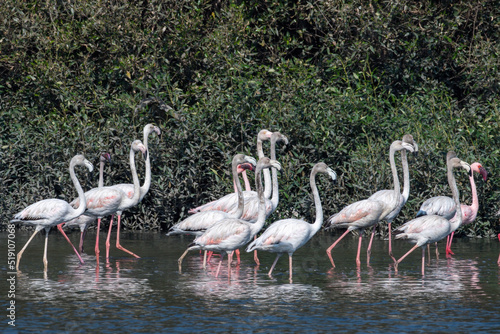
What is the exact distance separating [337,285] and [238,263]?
2.36 metres

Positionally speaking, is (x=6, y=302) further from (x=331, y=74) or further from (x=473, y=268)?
(x=331, y=74)

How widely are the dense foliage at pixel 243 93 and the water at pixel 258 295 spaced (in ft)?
10.0

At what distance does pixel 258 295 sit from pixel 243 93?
7650 mm

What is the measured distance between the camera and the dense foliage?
50.0 feet

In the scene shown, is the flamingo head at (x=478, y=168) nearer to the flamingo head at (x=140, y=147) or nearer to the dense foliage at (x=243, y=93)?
the dense foliage at (x=243, y=93)

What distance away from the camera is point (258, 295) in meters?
8.74

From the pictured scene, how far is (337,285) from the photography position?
31.0ft

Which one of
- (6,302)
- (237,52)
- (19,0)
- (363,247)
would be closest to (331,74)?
(237,52)

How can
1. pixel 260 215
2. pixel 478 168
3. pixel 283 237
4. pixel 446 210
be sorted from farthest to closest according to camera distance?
pixel 478 168 < pixel 446 210 < pixel 260 215 < pixel 283 237

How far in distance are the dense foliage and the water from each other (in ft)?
10.0

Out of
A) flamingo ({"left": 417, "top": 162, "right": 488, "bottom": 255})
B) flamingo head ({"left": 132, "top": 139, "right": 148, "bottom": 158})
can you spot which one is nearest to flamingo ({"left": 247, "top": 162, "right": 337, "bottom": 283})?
flamingo ({"left": 417, "top": 162, "right": 488, "bottom": 255})

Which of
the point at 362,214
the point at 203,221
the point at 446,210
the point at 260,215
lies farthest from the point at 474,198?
the point at 203,221

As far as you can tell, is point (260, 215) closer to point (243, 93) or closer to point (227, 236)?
point (227, 236)

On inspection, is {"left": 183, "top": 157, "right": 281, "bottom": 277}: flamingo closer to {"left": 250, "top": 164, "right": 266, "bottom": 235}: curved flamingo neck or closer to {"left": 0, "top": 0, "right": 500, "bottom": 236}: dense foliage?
{"left": 250, "top": 164, "right": 266, "bottom": 235}: curved flamingo neck
